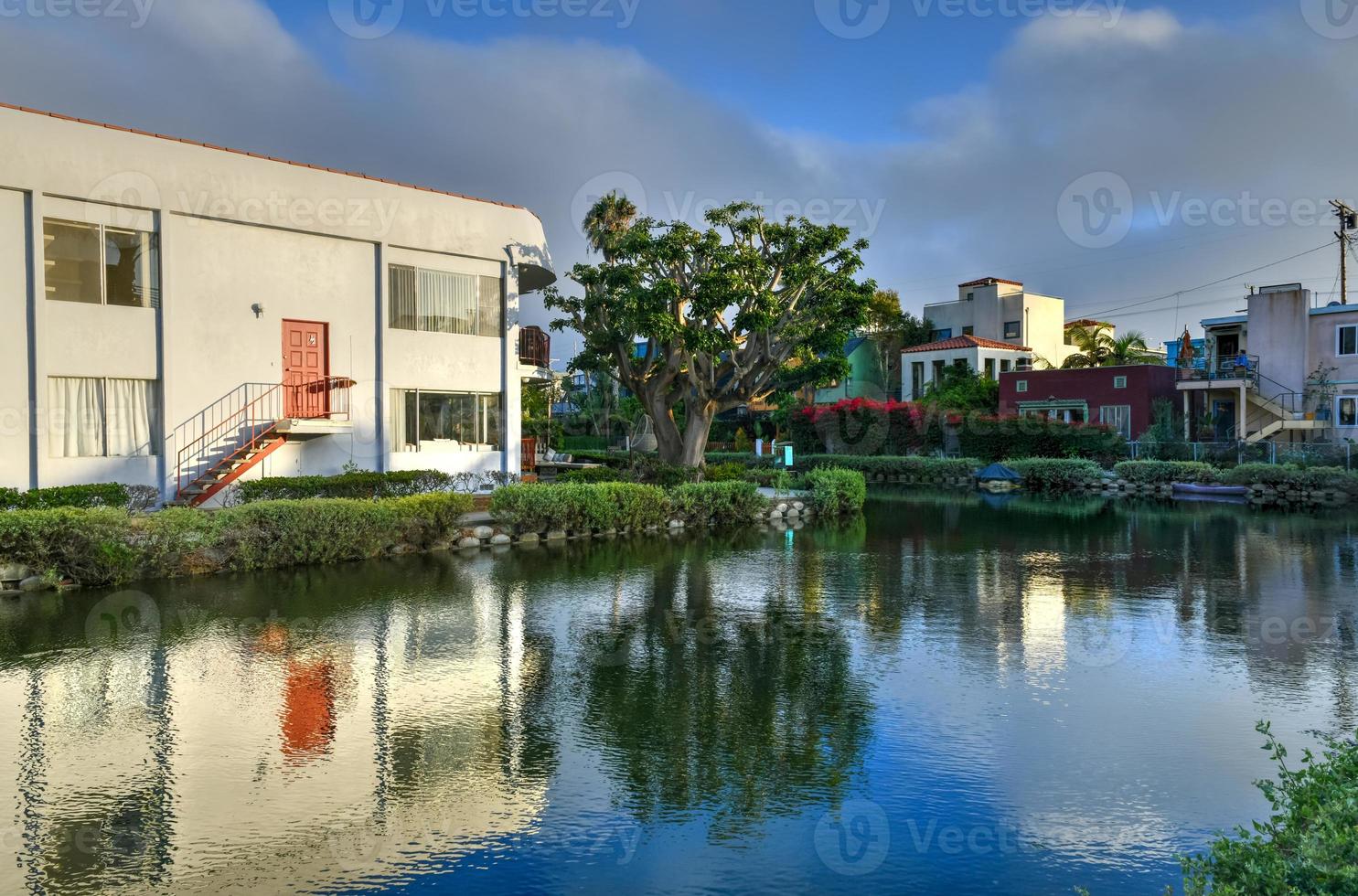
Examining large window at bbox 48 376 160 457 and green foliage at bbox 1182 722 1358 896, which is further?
large window at bbox 48 376 160 457

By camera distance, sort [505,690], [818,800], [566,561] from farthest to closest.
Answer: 1. [566,561]
2. [505,690]
3. [818,800]

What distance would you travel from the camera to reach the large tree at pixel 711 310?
2348 centimetres

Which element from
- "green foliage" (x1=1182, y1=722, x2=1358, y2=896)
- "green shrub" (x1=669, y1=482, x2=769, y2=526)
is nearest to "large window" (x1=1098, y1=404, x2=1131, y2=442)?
"green shrub" (x1=669, y1=482, x2=769, y2=526)

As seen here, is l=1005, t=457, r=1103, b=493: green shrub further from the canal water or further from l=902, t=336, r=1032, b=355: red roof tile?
the canal water

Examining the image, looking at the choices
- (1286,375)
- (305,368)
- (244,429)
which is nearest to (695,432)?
(305,368)

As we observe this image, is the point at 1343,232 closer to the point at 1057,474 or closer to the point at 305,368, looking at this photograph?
the point at 1057,474

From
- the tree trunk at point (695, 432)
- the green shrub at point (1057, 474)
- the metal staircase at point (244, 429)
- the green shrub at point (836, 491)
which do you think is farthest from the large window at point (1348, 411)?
the metal staircase at point (244, 429)

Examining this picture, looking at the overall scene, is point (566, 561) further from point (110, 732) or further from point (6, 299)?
point (6, 299)

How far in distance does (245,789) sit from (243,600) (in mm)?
6677

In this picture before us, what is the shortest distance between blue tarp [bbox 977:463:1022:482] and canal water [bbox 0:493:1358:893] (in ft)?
75.7

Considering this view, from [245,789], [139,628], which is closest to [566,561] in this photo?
[139,628]

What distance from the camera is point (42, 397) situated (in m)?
16.8

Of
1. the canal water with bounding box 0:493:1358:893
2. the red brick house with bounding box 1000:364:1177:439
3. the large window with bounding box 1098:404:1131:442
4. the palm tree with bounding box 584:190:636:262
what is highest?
the palm tree with bounding box 584:190:636:262

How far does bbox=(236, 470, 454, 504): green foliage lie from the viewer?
58.2ft
